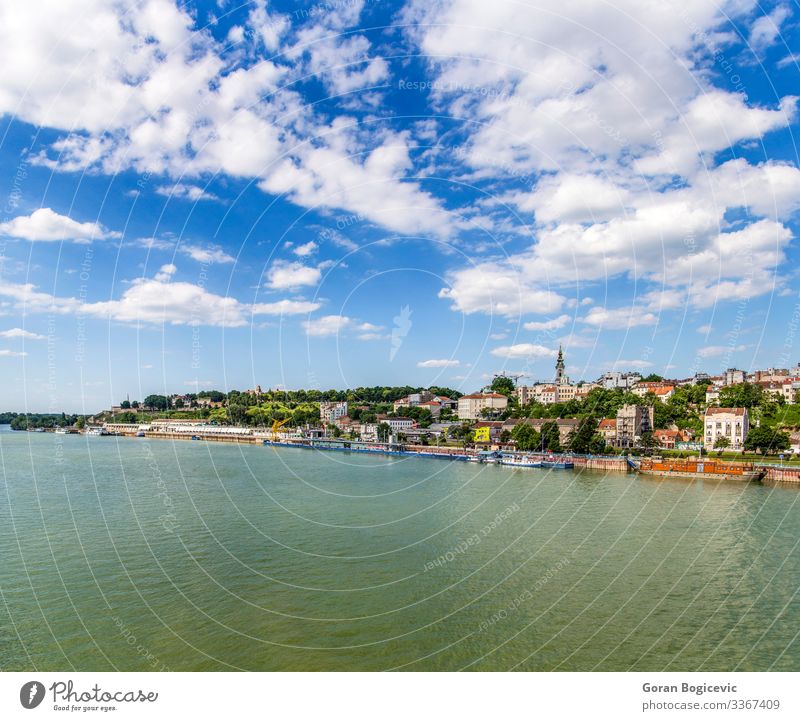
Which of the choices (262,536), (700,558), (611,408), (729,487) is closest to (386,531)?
(262,536)

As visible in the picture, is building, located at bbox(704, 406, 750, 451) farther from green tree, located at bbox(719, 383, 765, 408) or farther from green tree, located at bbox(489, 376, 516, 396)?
green tree, located at bbox(489, 376, 516, 396)

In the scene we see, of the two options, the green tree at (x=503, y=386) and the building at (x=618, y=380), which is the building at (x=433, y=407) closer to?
the green tree at (x=503, y=386)

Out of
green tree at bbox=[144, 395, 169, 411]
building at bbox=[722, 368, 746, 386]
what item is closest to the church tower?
building at bbox=[722, 368, 746, 386]

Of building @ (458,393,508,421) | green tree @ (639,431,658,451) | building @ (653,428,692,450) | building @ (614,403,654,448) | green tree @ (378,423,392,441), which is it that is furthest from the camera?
building @ (458,393,508,421)

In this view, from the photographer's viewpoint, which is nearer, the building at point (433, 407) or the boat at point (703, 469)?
the boat at point (703, 469)

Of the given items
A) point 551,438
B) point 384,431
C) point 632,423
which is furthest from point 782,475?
point 384,431

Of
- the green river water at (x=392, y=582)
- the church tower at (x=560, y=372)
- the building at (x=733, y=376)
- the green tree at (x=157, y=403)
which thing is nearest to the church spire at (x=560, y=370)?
the church tower at (x=560, y=372)

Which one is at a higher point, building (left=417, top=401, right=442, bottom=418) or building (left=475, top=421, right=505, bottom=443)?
building (left=417, top=401, right=442, bottom=418)
